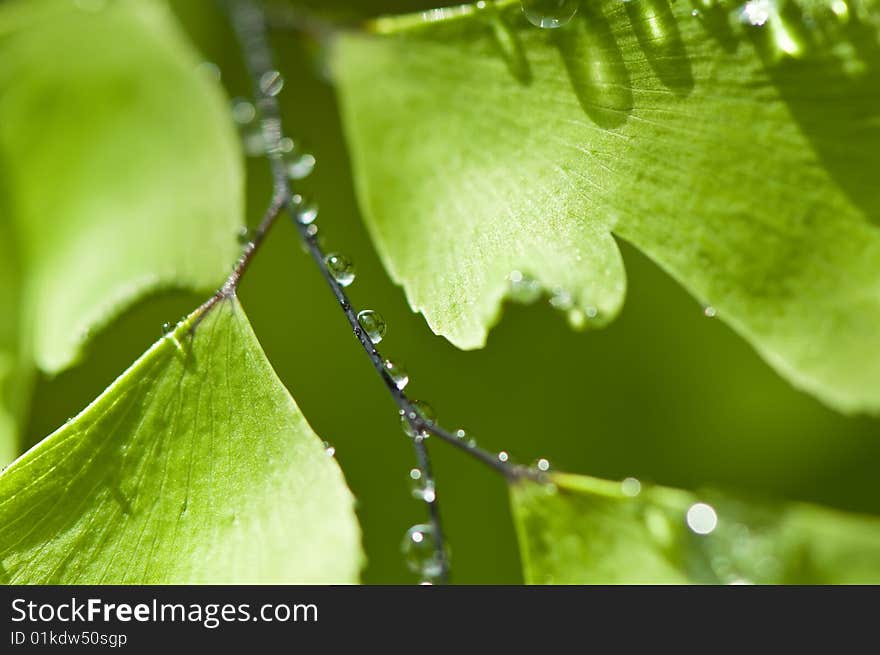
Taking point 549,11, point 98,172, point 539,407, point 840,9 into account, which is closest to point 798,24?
point 840,9

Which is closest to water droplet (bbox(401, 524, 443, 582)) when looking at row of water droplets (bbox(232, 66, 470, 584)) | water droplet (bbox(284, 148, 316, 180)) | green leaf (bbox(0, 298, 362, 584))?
row of water droplets (bbox(232, 66, 470, 584))

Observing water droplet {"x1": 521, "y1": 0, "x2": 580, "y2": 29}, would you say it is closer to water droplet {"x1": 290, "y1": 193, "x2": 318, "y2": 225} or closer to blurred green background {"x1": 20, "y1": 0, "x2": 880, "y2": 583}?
water droplet {"x1": 290, "y1": 193, "x2": 318, "y2": 225}

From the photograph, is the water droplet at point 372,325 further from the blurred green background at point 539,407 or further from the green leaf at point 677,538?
the blurred green background at point 539,407

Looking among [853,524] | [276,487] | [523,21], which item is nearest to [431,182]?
[523,21]

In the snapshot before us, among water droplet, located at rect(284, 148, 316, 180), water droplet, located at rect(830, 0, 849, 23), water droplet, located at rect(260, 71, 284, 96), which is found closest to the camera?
water droplet, located at rect(830, 0, 849, 23)
